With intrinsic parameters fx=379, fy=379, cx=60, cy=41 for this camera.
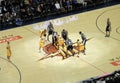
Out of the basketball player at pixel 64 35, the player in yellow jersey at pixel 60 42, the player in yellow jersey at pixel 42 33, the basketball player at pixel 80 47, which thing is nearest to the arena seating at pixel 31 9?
the player in yellow jersey at pixel 42 33

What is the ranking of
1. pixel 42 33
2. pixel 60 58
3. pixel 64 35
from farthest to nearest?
1. pixel 42 33
2. pixel 64 35
3. pixel 60 58

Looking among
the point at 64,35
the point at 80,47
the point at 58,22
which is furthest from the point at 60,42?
the point at 58,22

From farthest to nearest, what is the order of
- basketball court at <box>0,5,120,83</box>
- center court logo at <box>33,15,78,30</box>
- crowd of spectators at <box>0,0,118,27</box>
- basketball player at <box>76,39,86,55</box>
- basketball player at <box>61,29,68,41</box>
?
crowd of spectators at <box>0,0,118,27</box>, center court logo at <box>33,15,78,30</box>, basketball player at <box>61,29,68,41</box>, basketball player at <box>76,39,86,55</box>, basketball court at <box>0,5,120,83</box>

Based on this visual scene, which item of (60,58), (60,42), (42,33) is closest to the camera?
(60,58)

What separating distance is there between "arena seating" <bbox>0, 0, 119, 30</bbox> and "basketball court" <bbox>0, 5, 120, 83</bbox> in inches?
35.2

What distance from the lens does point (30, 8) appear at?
28391 mm

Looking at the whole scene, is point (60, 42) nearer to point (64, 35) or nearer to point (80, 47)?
point (64, 35)

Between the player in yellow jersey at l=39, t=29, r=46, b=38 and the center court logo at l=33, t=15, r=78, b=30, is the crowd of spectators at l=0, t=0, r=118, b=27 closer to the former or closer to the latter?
the center court logo at l=33, t=15, r=78, b=30

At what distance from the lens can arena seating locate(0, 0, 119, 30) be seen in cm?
2766

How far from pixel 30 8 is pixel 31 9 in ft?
0.36

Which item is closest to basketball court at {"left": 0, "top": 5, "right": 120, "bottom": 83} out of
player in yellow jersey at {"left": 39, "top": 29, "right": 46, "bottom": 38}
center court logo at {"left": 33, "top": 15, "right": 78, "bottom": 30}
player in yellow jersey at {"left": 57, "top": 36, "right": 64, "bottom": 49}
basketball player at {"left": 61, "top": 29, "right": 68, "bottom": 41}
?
center court logo at {"left": 33, "top": 15, "right": 78, "bottom": 30}

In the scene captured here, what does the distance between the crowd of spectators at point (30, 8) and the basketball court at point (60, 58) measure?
3.08 ft

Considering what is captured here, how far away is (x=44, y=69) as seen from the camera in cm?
2141

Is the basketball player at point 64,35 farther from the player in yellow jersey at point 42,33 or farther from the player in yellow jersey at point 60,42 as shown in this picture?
the player in yellow jersey at point 42,33
